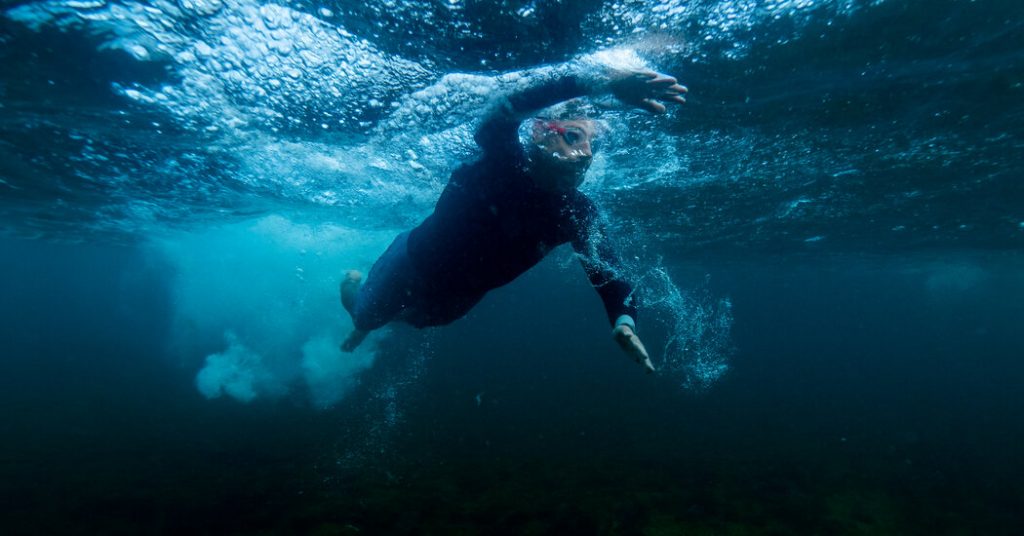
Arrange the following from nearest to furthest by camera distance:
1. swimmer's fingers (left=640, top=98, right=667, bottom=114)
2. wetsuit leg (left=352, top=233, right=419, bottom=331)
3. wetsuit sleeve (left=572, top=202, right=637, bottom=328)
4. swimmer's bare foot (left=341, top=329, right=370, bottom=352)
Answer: swimmer's fingers (left=640, top=98, right=667, bottom=114)
wetsuit sleeve (left=572, top=202, right=637, bottom=328)
wetsuit leg (left=352, top=233, right=419, bottom=331)
swimmer's bare foot (left=341, top=329, right=370, bottom=352)

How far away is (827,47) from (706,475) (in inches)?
374

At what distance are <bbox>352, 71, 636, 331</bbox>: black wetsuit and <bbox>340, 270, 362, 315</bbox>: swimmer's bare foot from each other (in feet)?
8.55

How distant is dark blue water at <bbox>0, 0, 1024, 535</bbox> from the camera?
684cm

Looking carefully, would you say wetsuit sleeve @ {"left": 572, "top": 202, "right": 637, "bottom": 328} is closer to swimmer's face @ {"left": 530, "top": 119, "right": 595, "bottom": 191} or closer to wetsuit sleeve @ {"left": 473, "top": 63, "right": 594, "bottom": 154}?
swimmer's face @ {"left": 530, "top": 119, "right": 595, "bottom": 191}

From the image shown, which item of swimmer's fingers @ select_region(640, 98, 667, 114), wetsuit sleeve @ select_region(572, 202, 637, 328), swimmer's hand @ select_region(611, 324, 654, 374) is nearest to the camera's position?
swimmer's hand @ select_region(611, 324, 654, 374)

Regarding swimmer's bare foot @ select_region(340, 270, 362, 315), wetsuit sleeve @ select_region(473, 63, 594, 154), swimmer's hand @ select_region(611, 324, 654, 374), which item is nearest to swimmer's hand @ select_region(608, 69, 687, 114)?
wetsuit sleeve @ select_region(473, 63, 594, 154)

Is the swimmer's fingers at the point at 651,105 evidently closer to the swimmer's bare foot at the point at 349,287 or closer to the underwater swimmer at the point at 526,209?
the underwater swimmer at the point at 526,209

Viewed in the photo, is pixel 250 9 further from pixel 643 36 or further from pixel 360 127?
pixel 643 36

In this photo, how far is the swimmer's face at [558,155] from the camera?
14.6ft

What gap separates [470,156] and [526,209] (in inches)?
325

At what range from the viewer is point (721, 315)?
115688mm

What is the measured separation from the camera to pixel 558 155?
4.44 metres

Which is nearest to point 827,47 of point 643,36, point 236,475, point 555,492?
point 643,36

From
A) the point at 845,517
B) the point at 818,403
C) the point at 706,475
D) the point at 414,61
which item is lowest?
the point at 818,403
